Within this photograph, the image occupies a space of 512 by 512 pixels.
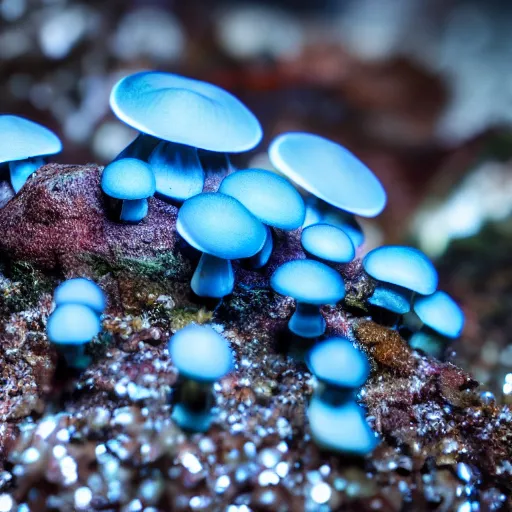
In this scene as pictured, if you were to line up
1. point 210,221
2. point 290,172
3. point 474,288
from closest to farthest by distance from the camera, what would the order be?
1. point 210,221
2. point 290,172
3. point 474,288

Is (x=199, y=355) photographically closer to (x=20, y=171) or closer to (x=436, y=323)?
(x=436, y=323)

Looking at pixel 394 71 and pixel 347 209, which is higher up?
pixel 347 209

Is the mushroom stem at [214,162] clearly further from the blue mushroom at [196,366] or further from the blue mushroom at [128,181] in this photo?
the blue mushroom at [196,366]

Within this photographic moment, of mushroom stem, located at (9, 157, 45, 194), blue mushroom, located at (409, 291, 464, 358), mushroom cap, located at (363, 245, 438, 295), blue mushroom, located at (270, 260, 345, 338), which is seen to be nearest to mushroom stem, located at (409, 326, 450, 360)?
blue mushroom, located at (409, 291, 464, 358)

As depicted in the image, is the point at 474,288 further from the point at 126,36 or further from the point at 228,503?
the point at 126,36

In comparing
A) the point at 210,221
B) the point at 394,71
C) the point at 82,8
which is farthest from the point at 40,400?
the point at 394,71

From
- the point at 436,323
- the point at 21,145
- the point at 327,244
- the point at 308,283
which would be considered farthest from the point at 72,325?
the point at 436,323

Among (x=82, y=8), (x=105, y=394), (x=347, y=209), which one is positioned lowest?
(x=82, y=8)

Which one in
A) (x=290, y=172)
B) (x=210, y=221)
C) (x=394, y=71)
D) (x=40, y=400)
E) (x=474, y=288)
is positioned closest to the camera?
(x=210, y=221)
